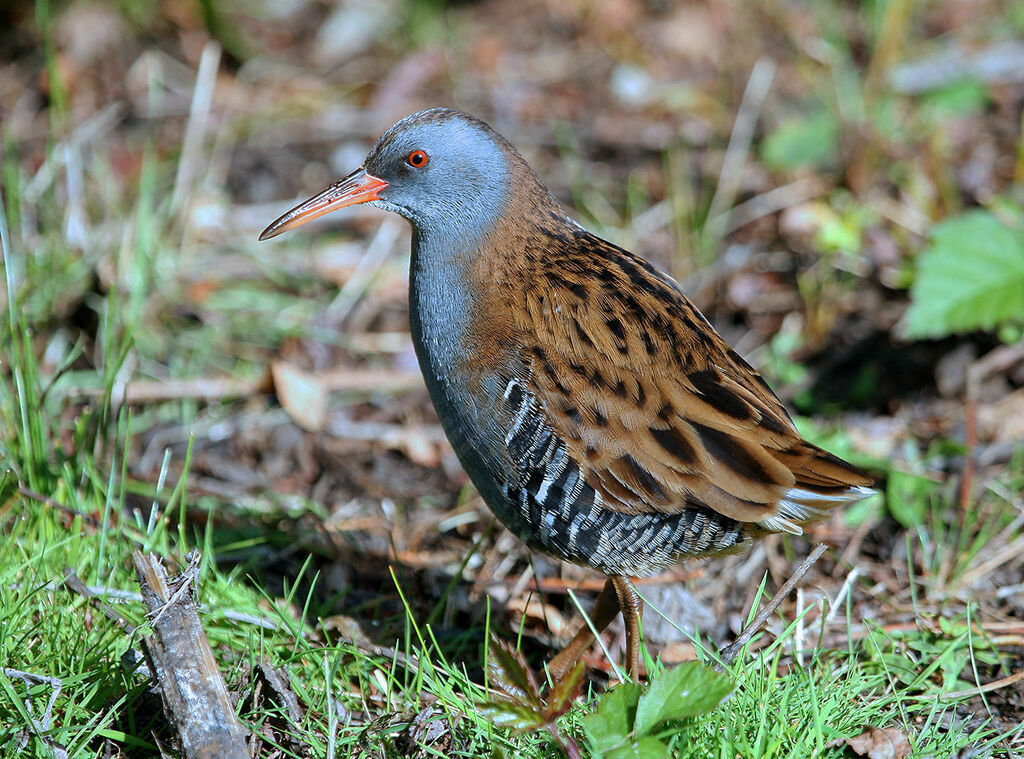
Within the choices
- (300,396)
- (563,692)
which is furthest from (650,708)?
(300,396)

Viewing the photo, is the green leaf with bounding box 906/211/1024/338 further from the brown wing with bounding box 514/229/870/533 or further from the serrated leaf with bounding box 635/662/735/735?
the serrated leaf with bounding box 635/662/735/735

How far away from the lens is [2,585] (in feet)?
10.1

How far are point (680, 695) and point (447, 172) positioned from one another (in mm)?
1801

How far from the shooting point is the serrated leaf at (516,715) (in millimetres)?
2531

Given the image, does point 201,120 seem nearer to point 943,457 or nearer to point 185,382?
point 185,382

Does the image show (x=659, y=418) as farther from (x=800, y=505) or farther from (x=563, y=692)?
(x=563, y=692)

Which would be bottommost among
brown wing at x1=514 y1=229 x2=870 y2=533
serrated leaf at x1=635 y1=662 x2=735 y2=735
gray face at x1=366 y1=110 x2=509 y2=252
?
serrated leaf at x1=635 y1=662 x2=735 y2=735

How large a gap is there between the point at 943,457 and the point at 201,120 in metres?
4.12

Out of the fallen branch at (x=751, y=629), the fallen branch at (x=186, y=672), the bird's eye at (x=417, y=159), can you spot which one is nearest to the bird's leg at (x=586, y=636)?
the fallen branch at (x=751, y=629)

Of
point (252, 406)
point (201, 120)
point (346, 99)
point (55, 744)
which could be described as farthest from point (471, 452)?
point (346, 99)

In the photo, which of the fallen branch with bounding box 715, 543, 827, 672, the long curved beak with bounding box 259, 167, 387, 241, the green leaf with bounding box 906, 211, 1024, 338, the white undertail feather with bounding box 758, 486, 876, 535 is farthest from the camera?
the green leaf with bounding box 906, 211, 1024, 338

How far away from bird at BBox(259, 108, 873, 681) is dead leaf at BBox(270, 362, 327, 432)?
148cm

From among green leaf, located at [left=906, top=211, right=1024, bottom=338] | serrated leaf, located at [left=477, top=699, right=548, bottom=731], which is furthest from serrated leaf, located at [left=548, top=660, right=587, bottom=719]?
green leaf, located at [left=906, top=211, right=1024, bottom=338]

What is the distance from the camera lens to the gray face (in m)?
3.40
